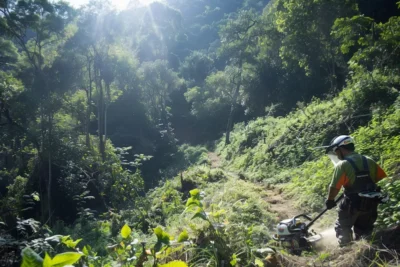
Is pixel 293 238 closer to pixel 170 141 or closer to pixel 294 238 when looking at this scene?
pixel 294 238

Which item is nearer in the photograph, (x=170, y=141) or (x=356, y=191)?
(x=356, y=191)

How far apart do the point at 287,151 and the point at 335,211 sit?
258 inches

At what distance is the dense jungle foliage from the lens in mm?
3717

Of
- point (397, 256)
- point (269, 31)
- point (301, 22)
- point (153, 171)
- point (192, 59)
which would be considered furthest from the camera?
point (192, 59)

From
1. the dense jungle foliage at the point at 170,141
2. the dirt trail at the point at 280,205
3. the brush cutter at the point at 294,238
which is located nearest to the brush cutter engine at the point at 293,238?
the brush cutter at the point at 294,238

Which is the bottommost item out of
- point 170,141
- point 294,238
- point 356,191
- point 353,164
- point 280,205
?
point 294,238

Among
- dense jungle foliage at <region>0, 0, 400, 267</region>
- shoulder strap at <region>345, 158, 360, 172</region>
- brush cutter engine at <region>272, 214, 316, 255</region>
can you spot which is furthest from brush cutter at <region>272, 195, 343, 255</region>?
shoulder strap at <region>345, 158, 360, 172</region>

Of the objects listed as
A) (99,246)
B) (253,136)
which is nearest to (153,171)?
(253,136)

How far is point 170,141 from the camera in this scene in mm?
35531

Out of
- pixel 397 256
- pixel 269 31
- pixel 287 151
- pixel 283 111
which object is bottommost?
pixel 397 256

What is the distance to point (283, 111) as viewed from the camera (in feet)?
82.9

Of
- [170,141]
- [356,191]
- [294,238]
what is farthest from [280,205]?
[170,141]

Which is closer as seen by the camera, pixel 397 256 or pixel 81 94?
pixel 397 256

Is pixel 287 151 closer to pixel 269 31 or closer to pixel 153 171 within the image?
pixel 269 31
